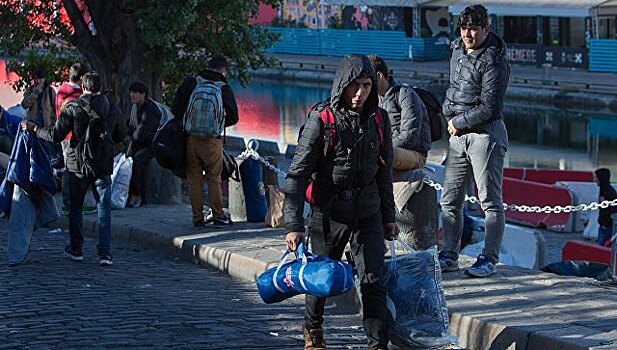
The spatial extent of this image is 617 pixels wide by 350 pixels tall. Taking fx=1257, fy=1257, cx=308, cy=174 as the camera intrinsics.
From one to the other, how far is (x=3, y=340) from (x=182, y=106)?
401 cm

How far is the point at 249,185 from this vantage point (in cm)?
1170

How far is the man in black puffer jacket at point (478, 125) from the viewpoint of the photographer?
7926 mm

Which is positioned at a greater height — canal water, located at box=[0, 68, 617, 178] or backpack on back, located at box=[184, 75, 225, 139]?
backpack on back, located at box=[184, 75, 225, 139]

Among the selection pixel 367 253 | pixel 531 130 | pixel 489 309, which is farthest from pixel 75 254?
pixel 531 130

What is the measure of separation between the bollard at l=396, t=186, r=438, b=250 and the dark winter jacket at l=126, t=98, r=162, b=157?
14.7 ft

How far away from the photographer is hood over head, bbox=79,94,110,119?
32.2 feet

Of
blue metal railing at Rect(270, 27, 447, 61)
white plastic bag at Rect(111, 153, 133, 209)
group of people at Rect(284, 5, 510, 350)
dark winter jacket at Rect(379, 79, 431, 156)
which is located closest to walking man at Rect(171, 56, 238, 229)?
white plastic bag at Rect(111, 153, 133, 209)

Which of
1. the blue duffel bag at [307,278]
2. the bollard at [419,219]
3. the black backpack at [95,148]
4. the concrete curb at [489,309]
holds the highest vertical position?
the black backpack at [95,148]

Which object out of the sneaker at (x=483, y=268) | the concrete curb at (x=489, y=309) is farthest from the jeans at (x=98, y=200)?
the sneaker at (x=483, y=268)

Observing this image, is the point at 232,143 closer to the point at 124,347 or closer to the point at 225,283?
the point at 225,283

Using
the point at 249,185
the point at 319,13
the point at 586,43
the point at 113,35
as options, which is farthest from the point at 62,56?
the point at 319,13

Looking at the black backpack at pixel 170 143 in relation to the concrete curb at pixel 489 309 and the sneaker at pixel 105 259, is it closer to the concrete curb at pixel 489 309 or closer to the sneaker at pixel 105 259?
the concrete curb at pixel 489 309

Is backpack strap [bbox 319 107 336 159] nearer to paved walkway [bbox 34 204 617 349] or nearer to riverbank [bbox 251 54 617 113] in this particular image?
paved walkway [bbox 34 204 617 349]

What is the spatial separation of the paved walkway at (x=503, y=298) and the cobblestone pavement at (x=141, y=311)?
20 cm
